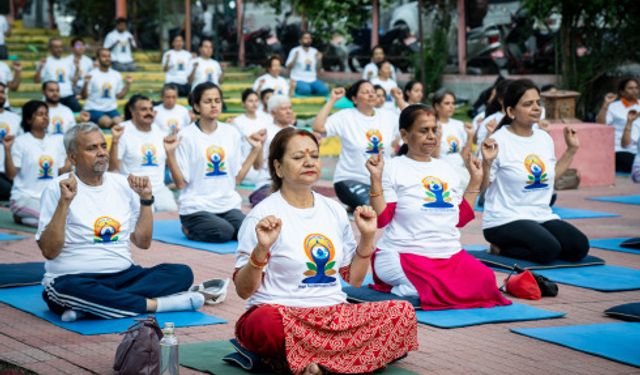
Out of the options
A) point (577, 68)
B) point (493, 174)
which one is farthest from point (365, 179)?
point (577, 68)

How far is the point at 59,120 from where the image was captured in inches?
559

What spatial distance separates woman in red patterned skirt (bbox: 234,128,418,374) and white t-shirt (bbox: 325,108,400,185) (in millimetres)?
5979

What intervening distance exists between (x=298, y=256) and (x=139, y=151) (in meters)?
6.47

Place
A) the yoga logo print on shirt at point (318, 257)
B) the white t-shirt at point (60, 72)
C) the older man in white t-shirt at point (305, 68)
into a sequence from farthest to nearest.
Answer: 1. the older man in white t-shirt at point (305, 68)
2. the white t-shirt at point (60, 72)
3. the yoga logo print on shirt at point (318, 257)

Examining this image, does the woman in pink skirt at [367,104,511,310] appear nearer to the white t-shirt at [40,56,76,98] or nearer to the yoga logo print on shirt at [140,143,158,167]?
the yoga logo print on shirt at [140,143,158,167]

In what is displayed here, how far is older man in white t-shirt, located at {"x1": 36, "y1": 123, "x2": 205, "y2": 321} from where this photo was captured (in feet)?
22.5

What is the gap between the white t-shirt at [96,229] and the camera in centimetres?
698

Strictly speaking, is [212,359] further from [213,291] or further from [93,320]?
[213,291]

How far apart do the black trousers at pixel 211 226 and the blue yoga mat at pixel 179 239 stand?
6cm

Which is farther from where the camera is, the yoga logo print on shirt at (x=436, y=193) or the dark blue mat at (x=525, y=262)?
the dark blue mat at (x=525, y=262)

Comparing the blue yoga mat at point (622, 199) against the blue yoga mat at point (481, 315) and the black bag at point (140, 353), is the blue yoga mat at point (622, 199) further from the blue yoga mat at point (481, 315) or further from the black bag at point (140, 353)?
the black bag at point (140, 353)

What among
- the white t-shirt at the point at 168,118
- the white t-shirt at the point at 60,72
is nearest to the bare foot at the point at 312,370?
the white t-shirt at the point at 168,118

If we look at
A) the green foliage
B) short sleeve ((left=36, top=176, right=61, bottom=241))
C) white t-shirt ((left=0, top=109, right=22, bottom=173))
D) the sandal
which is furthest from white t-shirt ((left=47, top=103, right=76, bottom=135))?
the green foliage

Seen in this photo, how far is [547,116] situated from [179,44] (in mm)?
8295
